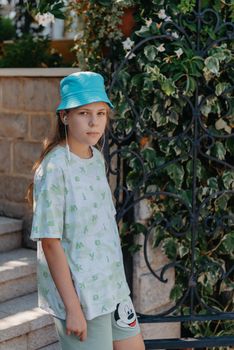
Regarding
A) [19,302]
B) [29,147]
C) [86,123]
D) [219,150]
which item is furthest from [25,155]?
[86,123]

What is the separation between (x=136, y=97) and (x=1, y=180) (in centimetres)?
116

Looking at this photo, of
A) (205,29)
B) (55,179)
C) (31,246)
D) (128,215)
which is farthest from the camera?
(31,246)

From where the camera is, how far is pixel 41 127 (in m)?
3.71

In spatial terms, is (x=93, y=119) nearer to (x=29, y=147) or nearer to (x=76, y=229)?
(x=76, y=229)

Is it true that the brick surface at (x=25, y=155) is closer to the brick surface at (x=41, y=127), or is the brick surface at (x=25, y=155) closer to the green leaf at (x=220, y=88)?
the brick surface at (x=41, y=127)

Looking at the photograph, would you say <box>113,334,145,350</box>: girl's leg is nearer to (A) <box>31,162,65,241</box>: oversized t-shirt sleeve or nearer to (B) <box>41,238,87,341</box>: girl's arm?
(B) <box>41,238,87,341</box>: girl's arm

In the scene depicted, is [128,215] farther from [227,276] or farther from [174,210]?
Answer: [227,276]

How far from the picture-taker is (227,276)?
3.48 m

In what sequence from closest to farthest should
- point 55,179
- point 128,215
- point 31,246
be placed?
1. point 55,179
2. point 128,215
3. point 31,246

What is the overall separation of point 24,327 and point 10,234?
2.82 feet

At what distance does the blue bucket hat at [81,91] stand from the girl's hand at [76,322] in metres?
0.69

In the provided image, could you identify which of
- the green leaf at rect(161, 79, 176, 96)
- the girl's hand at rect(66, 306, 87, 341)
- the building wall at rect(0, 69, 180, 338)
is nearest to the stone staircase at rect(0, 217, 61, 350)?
the building wall at rect(0, 69, 180, 338)

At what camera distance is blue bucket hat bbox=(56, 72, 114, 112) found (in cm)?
225

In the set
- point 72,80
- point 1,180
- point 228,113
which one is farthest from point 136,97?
point 1,180
